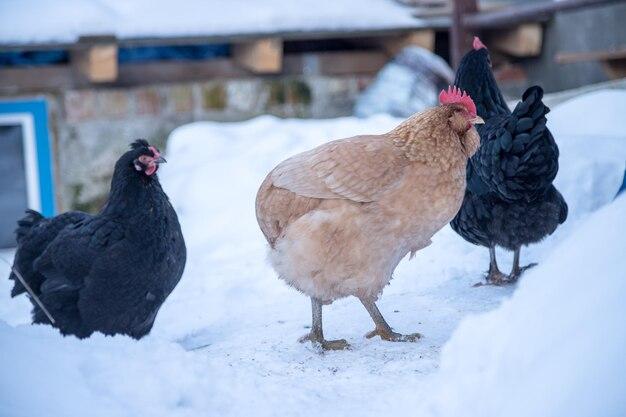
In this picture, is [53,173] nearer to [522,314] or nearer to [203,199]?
[203,199]

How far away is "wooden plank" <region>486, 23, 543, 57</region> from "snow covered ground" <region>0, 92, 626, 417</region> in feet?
7.59

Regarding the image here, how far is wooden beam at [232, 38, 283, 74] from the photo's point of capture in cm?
620

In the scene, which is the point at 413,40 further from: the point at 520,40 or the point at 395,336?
the point at 395,336

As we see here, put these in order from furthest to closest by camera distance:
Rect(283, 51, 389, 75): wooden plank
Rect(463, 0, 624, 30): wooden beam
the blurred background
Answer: Rect(283, 51, 389, 75): wooden plank < the blurred background < Rect(463, 0, 624, 30): wooden beam

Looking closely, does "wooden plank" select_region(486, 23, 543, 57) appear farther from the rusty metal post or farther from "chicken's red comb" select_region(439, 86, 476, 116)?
"chicken's red comb" select_region(439, 86, 476, 116)

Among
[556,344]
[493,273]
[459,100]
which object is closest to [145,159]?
[459,100]

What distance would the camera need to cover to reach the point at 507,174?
316cm

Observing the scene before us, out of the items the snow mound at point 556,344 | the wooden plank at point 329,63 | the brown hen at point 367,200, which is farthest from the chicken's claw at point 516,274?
the wooden plank at point 329,63

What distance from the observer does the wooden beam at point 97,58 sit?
5672 mm

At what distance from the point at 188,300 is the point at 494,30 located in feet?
14.0

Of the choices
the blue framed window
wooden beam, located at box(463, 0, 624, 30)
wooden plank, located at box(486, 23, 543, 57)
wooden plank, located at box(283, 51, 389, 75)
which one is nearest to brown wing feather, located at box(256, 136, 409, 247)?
wooden beam, located at box(463, 0, 624, 30)

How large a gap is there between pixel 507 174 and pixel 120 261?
168cm

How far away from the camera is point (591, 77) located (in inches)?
252

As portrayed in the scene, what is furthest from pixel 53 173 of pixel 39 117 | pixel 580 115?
pixel 580 115
